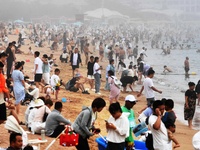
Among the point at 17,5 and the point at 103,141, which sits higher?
the point at 17,5

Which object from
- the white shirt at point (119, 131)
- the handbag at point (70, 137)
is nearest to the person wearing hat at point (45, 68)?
the handbag at point (70, 137)

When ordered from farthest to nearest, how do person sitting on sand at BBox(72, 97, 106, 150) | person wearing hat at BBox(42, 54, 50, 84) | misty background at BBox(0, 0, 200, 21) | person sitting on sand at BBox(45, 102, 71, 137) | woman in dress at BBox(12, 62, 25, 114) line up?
misty background at BBox(0, 0, 200, 21), person wearing hat at BBox(42, 54, 50, 84), woman in dress at BBox(12, 62, 25, 114), person sitting on sand at BBox(45, 102, 71, 137), person sitting on sand at BBox(72, 97, 106, 150)

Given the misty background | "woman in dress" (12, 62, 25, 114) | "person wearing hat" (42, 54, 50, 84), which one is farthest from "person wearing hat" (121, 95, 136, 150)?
the misty background

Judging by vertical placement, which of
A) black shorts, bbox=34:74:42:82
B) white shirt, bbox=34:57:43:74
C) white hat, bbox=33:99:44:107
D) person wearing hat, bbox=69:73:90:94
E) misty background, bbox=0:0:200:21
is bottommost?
person wearing hat, bbox=69:73:90:94

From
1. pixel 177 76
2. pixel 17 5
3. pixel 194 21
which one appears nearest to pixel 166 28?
pixel 194 21

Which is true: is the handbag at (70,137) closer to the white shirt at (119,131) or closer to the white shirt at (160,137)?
the white shirt at (119,131)

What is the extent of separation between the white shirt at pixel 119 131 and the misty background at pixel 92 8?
58382 millimetres

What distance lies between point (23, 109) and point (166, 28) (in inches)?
3108

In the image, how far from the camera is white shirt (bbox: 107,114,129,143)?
5.62m

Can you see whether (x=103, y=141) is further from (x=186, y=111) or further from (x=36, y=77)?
(x=36, y=77)

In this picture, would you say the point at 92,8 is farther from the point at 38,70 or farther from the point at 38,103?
the point at 38,103

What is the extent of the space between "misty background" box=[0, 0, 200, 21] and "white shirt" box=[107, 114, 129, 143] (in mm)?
58382

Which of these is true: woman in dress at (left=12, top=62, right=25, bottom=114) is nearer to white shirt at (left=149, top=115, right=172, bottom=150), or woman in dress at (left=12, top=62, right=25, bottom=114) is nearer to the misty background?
white shirt at (left=149, top=115, right=172, bottom=150)

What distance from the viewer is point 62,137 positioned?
6254mm
